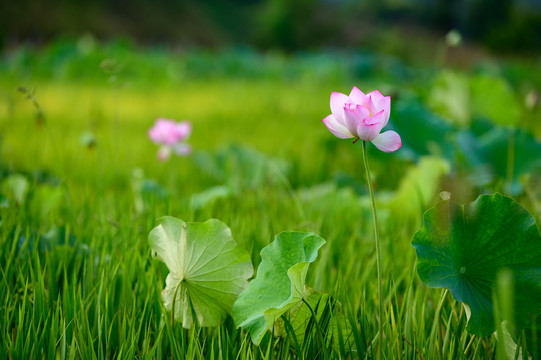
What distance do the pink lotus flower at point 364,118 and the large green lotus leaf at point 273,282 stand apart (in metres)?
0.12

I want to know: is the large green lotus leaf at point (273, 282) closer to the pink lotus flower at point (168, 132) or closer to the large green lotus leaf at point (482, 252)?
the large green lotus leaf at point (482, 252)

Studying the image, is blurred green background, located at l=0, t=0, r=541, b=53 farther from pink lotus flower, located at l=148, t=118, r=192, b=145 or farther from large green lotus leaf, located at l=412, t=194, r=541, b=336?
large green lotus leaf, located at l=412, t=194, r=541, b=336

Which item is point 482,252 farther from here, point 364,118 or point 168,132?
point 168,132

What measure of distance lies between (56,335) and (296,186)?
48.1 inches

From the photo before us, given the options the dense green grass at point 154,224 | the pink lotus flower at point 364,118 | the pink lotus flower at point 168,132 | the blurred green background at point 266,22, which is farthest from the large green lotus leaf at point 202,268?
the blurred green background at point 266,22

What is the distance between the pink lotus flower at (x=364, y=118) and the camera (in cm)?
45

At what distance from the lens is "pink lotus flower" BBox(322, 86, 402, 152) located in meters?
0.45

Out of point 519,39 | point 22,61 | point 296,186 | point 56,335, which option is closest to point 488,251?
point 56,335

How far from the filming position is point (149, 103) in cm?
323

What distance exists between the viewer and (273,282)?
1.76ft

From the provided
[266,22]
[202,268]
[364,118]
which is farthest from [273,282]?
[266,22]

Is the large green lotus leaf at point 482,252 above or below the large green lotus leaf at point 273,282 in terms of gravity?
above

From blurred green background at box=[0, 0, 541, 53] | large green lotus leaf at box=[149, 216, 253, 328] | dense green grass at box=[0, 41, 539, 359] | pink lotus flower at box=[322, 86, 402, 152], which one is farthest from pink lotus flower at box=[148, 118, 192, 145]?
blurred green background at box=[0, 0, 541, 53]

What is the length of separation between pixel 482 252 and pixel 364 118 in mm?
217
